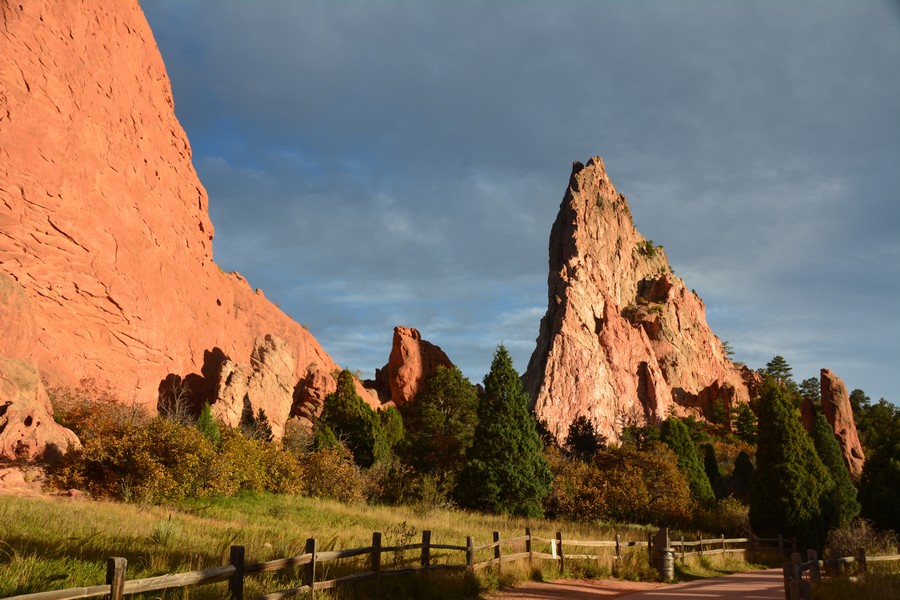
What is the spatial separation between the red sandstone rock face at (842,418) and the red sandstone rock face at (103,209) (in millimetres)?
54620

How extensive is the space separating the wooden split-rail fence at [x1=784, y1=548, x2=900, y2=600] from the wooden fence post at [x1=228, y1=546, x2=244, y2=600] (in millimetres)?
8054

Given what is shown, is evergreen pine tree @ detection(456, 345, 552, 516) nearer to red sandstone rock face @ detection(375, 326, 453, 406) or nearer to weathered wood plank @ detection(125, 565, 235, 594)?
weathered wood plank @ detection(125, 565, 235, 594)

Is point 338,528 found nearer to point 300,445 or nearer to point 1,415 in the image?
point 1,415

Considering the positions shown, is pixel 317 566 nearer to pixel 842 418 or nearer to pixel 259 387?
pixel 259 387

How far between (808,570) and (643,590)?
12.3 feet

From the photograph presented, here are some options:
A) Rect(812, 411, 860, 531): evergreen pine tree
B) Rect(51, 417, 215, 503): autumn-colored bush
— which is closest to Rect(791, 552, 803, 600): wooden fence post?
Rect(51, 417, 215, 503): autumn-colored bush

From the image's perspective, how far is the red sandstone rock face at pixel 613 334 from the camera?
3290 inches

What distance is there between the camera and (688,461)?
47.0 metres

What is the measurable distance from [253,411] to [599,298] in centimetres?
6497

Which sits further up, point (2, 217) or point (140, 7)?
point (140, 7)

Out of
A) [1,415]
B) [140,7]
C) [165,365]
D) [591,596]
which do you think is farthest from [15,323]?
[140,7]

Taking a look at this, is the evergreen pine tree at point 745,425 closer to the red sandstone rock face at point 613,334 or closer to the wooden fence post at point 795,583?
the red sandstone rock face at point 613,334

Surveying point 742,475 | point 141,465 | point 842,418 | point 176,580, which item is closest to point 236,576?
point 176,580

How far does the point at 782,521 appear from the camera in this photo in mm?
27094
